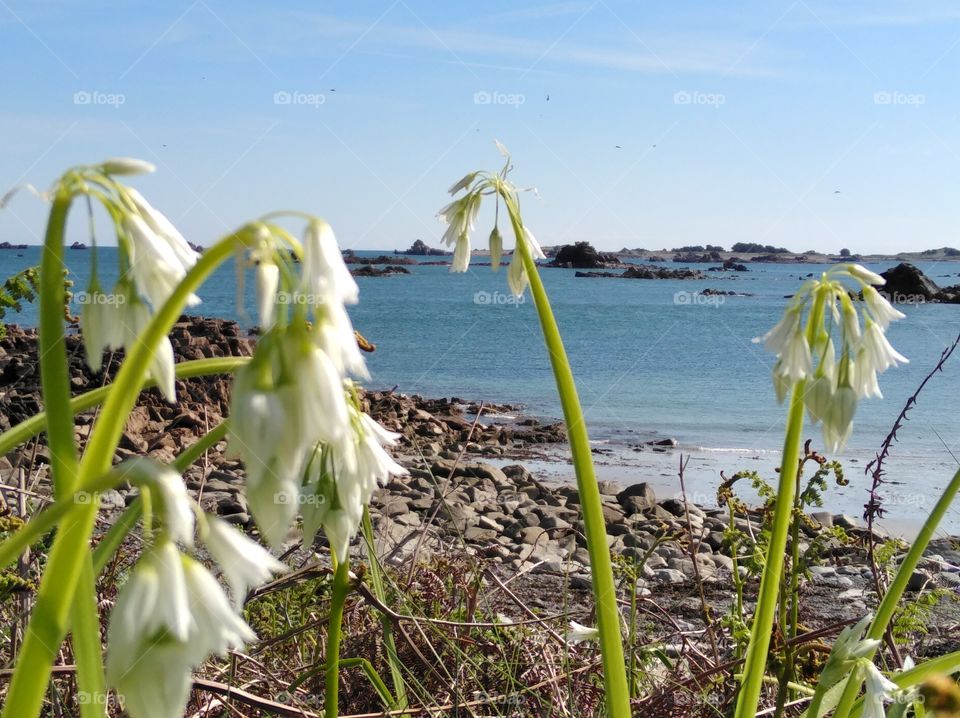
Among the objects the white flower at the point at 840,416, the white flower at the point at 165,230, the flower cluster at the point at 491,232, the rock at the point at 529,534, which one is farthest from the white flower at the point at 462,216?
the rock at the point at 529,534

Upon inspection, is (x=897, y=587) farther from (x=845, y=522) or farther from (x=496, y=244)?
(x=845, y=522)

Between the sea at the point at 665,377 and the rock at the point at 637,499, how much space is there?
26.7 inches

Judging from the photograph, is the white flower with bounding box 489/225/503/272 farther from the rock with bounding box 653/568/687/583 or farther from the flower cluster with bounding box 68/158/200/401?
the rock with bounding box 653/568/687/583

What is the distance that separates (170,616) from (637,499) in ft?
33.4

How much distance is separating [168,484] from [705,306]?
60877mm

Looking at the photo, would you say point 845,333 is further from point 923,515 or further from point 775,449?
point 775,449

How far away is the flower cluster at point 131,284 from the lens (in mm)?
1275

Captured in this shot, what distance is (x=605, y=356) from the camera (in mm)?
34688

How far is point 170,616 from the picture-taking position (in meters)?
1.08

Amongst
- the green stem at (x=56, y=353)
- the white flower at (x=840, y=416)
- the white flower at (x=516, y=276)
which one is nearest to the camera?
the green stem at (x=56, y=353)

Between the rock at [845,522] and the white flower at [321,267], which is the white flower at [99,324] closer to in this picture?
the white flower at [321,267]

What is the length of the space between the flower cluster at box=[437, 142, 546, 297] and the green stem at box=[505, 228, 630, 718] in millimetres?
351

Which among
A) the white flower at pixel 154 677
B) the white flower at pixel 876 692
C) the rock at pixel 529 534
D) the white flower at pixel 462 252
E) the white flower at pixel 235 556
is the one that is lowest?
the rock at pixel 529 534

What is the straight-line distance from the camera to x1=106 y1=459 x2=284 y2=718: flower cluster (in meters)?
1.09
